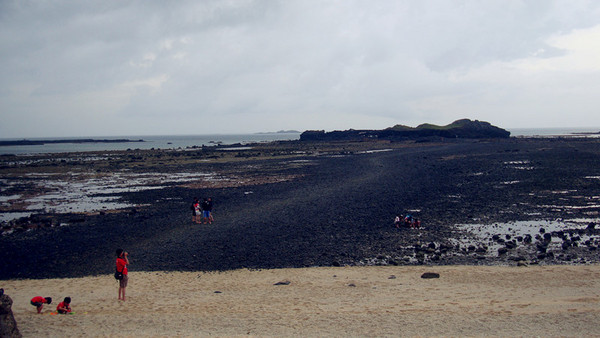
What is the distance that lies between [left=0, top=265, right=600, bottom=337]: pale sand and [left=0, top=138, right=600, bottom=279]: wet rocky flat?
1328 millimetres

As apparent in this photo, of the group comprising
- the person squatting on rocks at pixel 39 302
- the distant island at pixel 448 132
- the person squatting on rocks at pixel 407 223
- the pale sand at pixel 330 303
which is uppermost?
the distant island at pixel 448 132

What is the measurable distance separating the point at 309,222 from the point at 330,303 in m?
10.4

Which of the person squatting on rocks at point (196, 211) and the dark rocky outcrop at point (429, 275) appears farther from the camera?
the person squatting on rocks at point (196, 211)

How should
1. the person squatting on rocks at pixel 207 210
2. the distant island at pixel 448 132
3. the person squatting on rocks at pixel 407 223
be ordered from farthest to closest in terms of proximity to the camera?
the distant island at pixel 448 132, the person squatting on rocks at pixel 207 210, the person squatting on rocks at pixel 407 223

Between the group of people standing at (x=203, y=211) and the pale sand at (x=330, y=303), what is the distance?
24.3 ft

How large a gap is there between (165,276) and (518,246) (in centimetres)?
1366

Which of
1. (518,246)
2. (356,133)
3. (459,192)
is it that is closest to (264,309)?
(518,246)

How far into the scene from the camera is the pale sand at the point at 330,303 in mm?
10242

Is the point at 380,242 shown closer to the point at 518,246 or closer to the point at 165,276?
the point at 518,246

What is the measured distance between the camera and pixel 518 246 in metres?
17.1

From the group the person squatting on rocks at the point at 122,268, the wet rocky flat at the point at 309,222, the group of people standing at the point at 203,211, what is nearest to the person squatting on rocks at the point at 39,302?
the person squatting on rocks at the point at 122,268

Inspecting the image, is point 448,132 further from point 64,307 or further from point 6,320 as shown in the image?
point 6,320

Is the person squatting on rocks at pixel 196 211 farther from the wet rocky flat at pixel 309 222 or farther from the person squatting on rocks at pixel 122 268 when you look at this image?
the person squatting on rocks at pixel 122 268

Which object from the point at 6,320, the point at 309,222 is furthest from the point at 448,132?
the point at 6,320
